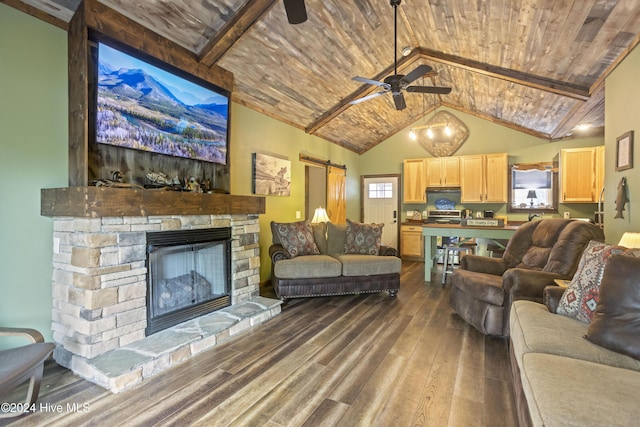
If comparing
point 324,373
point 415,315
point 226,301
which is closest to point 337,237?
point 415,315

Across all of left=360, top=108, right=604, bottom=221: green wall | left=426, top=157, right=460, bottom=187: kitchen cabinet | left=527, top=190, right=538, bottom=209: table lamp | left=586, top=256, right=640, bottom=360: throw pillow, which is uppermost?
left=360, top=108, right=604, bottom=221: green wall

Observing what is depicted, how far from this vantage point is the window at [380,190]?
7.55 metres

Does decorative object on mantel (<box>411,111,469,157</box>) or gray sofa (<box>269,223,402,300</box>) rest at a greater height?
decorative object on mantel (<box>411,111,469,157</box>)

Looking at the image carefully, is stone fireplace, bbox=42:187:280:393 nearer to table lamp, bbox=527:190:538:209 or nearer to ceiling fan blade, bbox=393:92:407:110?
ceiling fan blade, bbox=393:92:407:110

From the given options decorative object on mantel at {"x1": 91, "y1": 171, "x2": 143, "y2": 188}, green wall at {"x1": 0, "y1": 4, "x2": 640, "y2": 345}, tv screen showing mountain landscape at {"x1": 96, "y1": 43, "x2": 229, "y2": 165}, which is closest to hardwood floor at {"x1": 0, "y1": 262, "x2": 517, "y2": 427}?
green wall at {"x1": 0, "y1": 4, "x2": 640, "y2": 345}

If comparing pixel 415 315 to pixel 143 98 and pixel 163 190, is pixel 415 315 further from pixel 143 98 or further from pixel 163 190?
pixel 143 98

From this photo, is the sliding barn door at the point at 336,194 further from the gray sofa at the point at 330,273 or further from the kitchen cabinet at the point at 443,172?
the gray sofa at the point at 330,273

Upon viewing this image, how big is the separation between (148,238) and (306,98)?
3.17 metres

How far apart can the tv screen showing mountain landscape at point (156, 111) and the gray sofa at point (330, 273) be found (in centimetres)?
151

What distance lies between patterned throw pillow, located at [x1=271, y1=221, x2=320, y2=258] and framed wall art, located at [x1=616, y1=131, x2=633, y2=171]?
3.44m

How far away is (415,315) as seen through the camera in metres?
3.48

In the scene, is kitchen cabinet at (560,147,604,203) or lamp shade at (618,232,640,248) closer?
lamp shade at (618,232,640,248)

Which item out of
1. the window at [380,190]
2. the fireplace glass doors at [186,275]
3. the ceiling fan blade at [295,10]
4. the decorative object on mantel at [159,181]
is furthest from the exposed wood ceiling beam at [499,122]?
the decorative object on mantel at [159,181]

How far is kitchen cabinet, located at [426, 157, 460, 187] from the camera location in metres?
6.62
